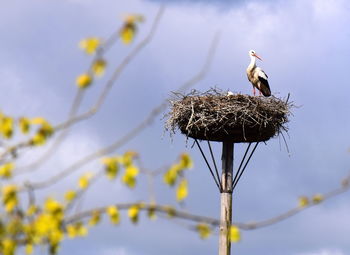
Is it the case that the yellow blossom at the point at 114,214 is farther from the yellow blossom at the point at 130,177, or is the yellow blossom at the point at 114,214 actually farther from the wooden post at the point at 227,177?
the wooden post at the point at 227,177

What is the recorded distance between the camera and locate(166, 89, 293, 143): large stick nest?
12.9 m

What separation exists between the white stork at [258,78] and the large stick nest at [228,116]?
1602 mm

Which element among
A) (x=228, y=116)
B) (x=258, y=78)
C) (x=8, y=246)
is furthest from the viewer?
(x=258, y=78)

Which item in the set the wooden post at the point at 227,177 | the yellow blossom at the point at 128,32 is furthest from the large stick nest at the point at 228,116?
the yellow blossom at the point at 128,32

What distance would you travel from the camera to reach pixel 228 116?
1295cm

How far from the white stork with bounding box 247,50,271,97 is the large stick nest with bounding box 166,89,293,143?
1602 millimetres

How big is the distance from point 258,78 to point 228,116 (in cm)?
279

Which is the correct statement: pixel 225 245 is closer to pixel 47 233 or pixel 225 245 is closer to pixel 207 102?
pixel 207 102

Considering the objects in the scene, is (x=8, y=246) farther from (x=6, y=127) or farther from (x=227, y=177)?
(x=227, y=177)

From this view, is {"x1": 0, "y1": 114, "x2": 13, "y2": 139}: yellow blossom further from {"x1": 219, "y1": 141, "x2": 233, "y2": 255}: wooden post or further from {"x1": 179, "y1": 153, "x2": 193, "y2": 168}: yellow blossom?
{"x1": 219, "y1": 141, "x2": 233, "y2": 255}: wooden post

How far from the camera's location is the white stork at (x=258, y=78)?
1527 centimetres

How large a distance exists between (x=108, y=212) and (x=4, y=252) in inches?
15.6

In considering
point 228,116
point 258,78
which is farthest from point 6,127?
point 258,78

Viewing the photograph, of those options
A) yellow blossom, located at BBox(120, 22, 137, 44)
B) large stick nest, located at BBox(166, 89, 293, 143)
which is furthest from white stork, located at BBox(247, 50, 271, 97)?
yellow blossom, located at BBox(120, 22, 137, 44)
